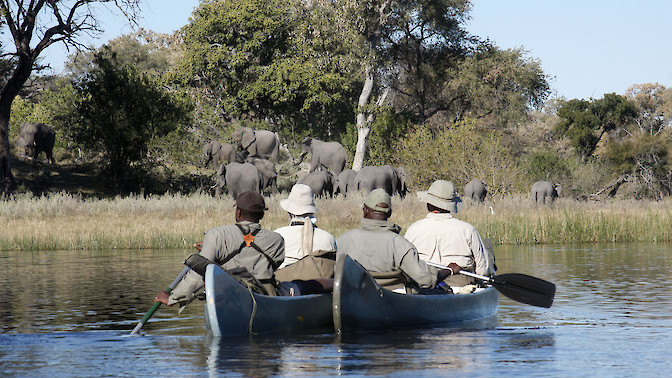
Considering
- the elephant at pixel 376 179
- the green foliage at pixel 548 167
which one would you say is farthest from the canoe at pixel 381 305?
the green foliage at pixel 548 167

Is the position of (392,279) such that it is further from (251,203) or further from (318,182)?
(318,182)

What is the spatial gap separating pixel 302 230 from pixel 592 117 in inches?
1921

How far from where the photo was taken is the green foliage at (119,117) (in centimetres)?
3900

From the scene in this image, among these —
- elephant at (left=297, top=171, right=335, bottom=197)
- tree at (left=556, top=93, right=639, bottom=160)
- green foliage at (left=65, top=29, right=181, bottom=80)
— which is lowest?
elephant at (left=297, top=171, right=335, bottom=197)

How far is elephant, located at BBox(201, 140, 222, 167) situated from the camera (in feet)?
131

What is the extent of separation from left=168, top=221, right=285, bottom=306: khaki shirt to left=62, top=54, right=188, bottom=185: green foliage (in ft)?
93.5

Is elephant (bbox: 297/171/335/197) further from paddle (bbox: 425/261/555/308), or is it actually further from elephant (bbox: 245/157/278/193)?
paddle (bbox: 425/261/555/308)

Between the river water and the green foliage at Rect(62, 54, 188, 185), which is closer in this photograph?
the river water

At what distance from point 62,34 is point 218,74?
10.9m

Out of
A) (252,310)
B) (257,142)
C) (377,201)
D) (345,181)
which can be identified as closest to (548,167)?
(345,181)

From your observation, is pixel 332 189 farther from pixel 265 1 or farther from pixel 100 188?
pixel 265 1

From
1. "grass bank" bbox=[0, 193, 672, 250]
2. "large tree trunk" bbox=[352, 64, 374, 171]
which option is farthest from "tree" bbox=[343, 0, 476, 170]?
"grass bank" bbox=[0, 193, 672, 250]

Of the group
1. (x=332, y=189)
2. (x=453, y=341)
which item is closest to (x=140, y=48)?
(x=332, y=189)

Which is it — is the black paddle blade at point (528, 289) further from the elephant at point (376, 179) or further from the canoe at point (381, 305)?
the elephant at point (376, 179)
